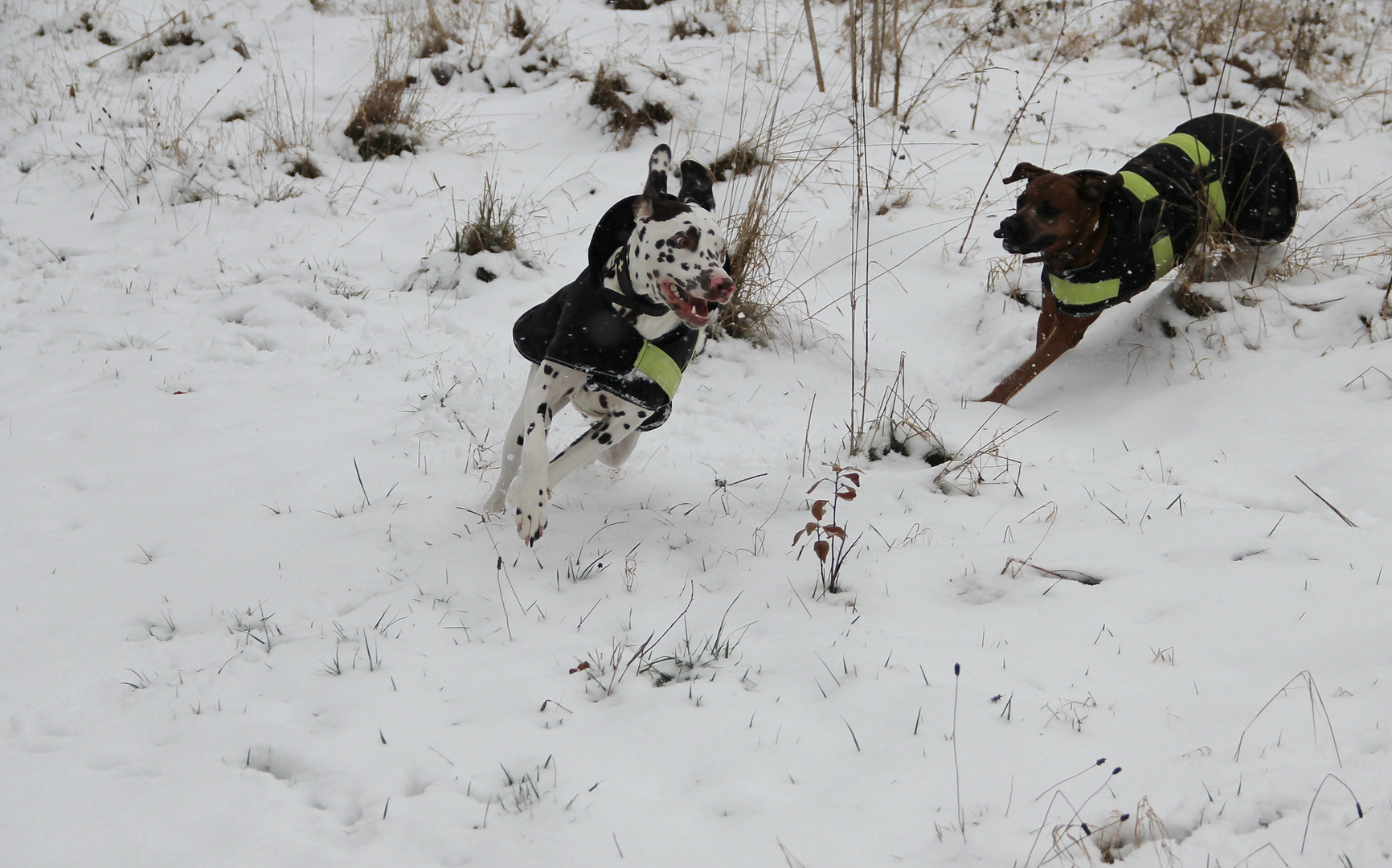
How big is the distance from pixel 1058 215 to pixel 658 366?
2.22m

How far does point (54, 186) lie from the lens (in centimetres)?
586

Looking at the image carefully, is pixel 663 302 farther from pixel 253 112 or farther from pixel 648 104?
pixel 253 112

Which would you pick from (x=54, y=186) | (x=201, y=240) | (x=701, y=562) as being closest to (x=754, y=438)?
(x=701, y=562)

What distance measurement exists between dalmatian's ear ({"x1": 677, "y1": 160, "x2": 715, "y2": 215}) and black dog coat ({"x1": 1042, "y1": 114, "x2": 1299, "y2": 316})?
2036 mm

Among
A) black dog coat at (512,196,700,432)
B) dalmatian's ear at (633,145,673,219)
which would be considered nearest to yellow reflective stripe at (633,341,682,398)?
black dog coat at (512,196,700,432)

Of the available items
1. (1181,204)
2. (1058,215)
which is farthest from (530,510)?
(1181,204)

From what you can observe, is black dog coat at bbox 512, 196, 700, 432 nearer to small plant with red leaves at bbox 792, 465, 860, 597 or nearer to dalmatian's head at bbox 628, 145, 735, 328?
dalmatian's head at bbox 628, 145, 735, 328

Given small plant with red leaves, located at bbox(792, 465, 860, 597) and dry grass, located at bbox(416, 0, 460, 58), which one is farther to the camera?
dry grass, located at bbox(416, 0, 460, 58)

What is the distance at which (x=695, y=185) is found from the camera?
2926mm

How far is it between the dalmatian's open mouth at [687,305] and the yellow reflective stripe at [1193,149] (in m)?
3.10

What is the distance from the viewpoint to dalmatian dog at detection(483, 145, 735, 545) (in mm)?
2713

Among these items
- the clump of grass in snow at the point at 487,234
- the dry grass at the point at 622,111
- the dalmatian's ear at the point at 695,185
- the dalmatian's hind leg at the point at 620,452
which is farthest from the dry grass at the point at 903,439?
the dry grass at the point at 622,111

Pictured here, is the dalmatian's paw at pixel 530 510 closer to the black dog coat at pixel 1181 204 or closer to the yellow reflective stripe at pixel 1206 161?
the black dog coat at pixel 1181 204

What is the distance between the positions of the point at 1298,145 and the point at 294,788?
7490 mm
